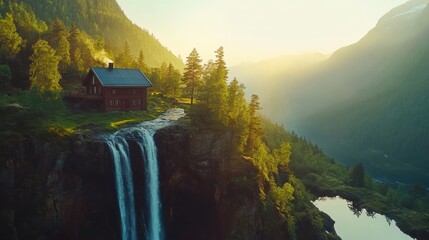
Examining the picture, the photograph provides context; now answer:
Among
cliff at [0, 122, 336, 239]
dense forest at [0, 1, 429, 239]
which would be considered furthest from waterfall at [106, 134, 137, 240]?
dense forest at [0, 1, 429, 239]

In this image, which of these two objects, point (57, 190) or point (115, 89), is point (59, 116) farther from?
point (57, 190)

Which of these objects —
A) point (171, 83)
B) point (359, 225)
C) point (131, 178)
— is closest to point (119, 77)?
point (131, 178)

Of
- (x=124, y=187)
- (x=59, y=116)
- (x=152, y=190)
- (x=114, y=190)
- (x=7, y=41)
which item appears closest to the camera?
(x=114, y=190)

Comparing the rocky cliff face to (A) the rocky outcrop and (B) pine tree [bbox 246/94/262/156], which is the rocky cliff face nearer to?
(B) pine tree [bbox 246/94/262/156]

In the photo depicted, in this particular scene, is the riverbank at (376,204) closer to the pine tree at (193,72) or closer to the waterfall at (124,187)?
the pine tree at (193,72)

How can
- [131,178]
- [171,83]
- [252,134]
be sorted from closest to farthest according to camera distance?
[131,178] → [252,134] → [171,83]

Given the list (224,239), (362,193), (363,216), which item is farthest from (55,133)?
(362,193)
